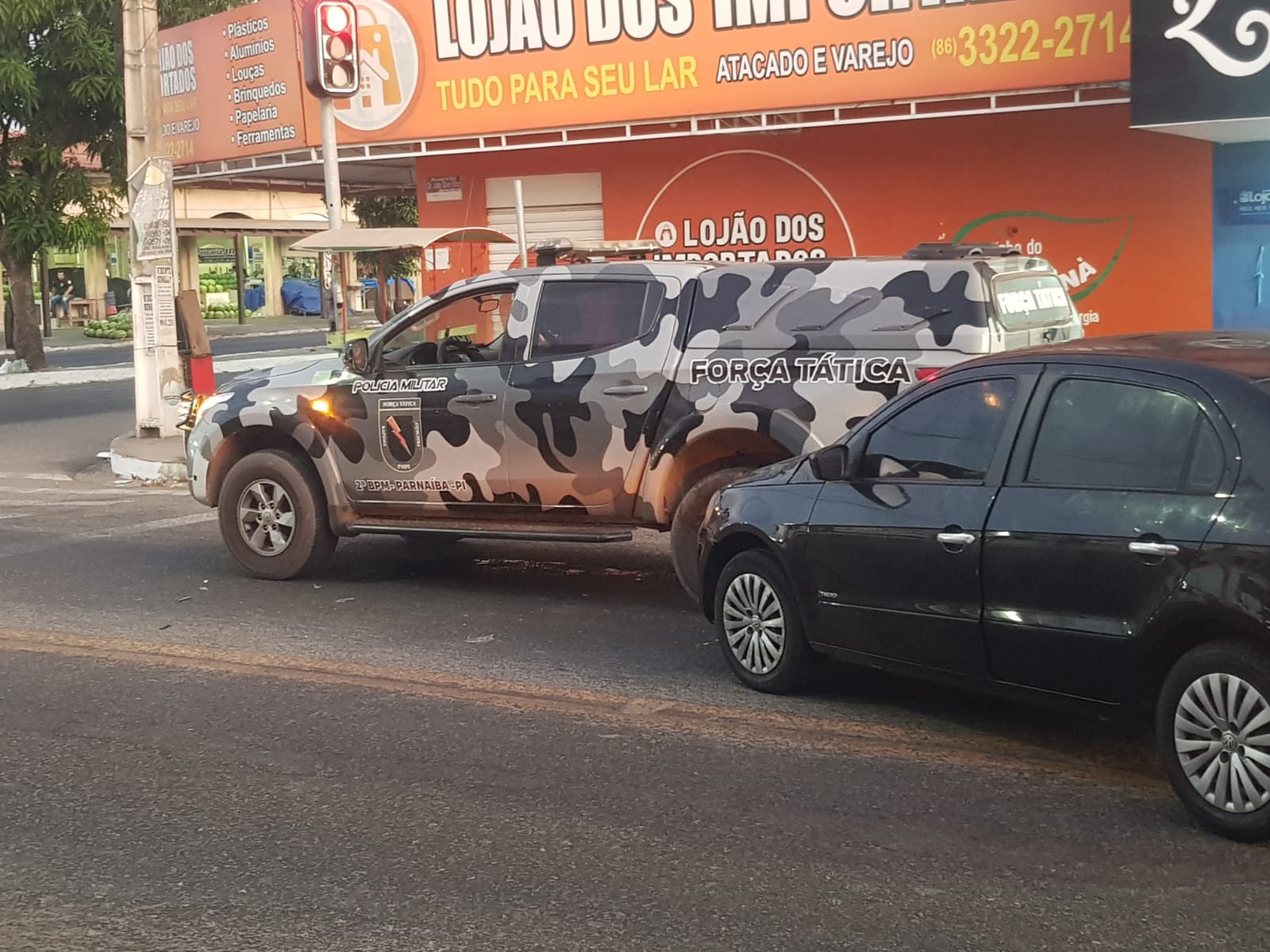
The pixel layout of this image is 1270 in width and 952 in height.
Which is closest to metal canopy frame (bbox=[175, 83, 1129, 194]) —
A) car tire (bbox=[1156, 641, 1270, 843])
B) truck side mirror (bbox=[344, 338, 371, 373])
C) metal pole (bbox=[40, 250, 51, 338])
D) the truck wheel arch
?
truck side mirror (bbox=[344, 338, 371, 373])

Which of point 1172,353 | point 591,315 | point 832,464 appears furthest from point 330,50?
point 1172,353

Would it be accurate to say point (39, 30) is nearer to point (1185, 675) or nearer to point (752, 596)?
point (752, 596)

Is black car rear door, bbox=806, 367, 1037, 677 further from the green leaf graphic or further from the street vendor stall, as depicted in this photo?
the green leaf graphic

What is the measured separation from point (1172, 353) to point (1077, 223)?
10.5 meters

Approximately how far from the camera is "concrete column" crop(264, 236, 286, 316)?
57.3 meters

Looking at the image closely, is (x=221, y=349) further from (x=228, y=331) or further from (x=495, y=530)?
(x=495, y=530)

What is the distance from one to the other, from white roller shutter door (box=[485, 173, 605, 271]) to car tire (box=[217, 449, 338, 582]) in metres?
9.12

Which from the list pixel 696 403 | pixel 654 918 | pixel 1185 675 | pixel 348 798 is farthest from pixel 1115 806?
Result: pixel 696 403

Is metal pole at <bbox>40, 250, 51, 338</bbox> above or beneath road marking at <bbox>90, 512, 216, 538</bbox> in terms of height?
above

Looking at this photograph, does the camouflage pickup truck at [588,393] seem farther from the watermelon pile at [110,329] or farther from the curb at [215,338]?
the watermelon pile at [110,329]

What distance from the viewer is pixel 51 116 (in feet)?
87.2

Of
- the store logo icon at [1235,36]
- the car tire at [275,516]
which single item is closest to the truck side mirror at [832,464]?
the car tire at [275,516]

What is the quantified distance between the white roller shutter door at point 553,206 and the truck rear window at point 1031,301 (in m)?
10.5

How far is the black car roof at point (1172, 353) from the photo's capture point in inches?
205
